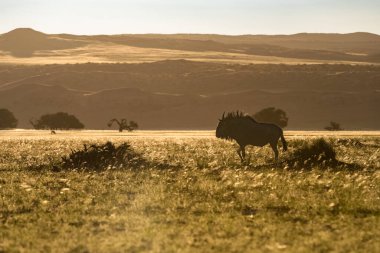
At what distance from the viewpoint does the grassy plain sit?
29.6 feet

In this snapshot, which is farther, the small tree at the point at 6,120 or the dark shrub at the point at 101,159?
the small tree at the point at 6,120

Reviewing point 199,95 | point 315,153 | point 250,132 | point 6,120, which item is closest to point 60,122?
point 6,120

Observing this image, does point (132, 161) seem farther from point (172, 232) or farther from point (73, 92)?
point (73, 92)

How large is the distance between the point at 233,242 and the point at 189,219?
1979 mm

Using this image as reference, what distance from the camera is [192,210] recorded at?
11.8 m

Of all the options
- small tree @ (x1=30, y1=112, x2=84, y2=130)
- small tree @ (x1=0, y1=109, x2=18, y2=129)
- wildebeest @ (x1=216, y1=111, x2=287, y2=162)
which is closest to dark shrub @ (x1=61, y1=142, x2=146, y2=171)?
wildebeest @ (x1=216, y1=111, x2=287, y2=162)

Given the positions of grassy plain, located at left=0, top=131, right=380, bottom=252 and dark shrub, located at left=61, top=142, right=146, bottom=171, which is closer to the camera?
grassy plain, located at left=0, top=131, right=380, bottom=252

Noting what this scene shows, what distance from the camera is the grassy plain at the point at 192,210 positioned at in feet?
29.6

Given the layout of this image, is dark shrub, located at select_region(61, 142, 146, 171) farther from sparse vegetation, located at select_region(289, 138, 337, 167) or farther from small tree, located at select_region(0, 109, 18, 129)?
small tree, located at select_region(0, 109, 18, 129)

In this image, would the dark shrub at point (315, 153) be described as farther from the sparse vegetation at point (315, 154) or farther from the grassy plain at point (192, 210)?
the grassy plain at point (192, 210)

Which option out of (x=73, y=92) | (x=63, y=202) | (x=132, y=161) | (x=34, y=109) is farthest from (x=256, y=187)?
(x=73, y=92)

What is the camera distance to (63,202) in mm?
13039

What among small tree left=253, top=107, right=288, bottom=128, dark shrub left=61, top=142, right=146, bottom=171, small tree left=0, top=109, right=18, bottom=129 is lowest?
small tree left=0, top=109, right=18, bottom=129

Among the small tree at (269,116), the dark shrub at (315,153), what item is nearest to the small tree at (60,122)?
the small tree at (269,116)
